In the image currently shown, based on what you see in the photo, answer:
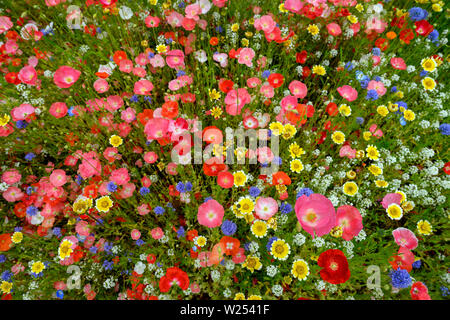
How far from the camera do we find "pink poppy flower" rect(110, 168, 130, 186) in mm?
2305

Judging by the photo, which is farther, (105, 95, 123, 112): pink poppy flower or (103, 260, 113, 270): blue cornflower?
(105, 95, 123, 112): pink poppy flower

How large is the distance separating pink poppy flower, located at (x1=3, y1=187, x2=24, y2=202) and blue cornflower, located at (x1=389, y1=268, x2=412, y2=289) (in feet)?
10.4

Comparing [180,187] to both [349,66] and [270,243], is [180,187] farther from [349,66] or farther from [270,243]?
[349,66]

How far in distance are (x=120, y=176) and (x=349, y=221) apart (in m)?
1.88

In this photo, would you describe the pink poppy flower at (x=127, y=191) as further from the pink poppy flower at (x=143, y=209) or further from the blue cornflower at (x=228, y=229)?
the blue cornflower at (x=228, y=229)

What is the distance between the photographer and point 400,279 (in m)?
1.69

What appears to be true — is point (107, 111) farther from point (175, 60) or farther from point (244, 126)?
point (244, 126)

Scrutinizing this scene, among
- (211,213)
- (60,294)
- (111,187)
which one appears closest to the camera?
(211,213)

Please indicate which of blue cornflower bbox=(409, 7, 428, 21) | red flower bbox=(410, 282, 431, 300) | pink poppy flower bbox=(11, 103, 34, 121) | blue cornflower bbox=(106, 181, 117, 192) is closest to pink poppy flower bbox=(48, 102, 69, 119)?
pink poppy flower bbox=(11, 103, 34, 121)

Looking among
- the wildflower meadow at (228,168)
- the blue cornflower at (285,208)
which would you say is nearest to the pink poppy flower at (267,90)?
the wildflower meadow at (228,168)

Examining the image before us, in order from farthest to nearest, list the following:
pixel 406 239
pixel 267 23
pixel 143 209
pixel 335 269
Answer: pixel 267 23, pixel 143 209, pixel 406 239, pixel 335 269

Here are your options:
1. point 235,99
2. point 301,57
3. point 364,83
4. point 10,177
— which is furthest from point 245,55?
point 10,177

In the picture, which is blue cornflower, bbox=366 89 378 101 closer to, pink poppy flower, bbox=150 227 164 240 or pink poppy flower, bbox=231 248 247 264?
pink poppy flower, bbox=231 248 247 264

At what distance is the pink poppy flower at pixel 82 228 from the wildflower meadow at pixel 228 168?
0.04ft
